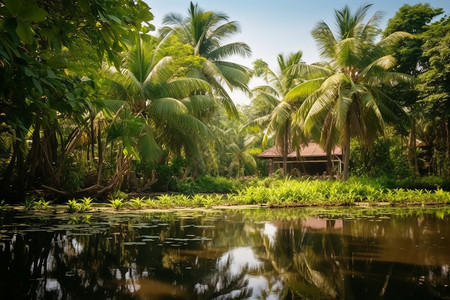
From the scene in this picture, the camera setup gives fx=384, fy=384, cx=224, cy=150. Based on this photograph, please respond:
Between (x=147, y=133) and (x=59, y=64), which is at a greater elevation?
(x=147, y=133)

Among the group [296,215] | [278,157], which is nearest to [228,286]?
[296,215]

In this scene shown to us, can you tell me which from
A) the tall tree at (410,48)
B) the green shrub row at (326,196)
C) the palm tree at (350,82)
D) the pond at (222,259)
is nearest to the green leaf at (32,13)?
the pond at (222,259)

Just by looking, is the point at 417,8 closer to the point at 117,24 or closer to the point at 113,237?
the point at 113,237

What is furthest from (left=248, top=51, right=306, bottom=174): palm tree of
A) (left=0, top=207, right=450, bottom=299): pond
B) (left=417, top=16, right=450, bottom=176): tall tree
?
(left=0, top=207, right=450, bottom=299): pond

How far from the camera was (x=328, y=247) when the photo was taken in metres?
5.62

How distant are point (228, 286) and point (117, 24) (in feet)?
8.47

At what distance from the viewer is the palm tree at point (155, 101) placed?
14219mm

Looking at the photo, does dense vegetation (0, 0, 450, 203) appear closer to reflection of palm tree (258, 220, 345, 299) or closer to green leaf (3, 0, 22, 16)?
reflection of palm tree (258, 220, 345, 299)

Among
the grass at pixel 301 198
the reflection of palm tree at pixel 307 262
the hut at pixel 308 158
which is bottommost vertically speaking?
the reflection of palm tree at pixel 307 262

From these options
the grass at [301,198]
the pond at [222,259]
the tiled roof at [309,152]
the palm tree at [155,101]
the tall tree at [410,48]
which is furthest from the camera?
the tiled roof at [309,152]

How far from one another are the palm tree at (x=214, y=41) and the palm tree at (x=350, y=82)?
15.7ft

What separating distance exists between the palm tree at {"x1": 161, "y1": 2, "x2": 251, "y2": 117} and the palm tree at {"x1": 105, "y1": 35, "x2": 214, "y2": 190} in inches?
167

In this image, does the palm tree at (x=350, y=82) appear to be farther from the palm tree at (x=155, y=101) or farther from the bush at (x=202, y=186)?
the bush at (x=202, y=186)

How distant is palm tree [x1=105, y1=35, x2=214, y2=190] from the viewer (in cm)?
1422
